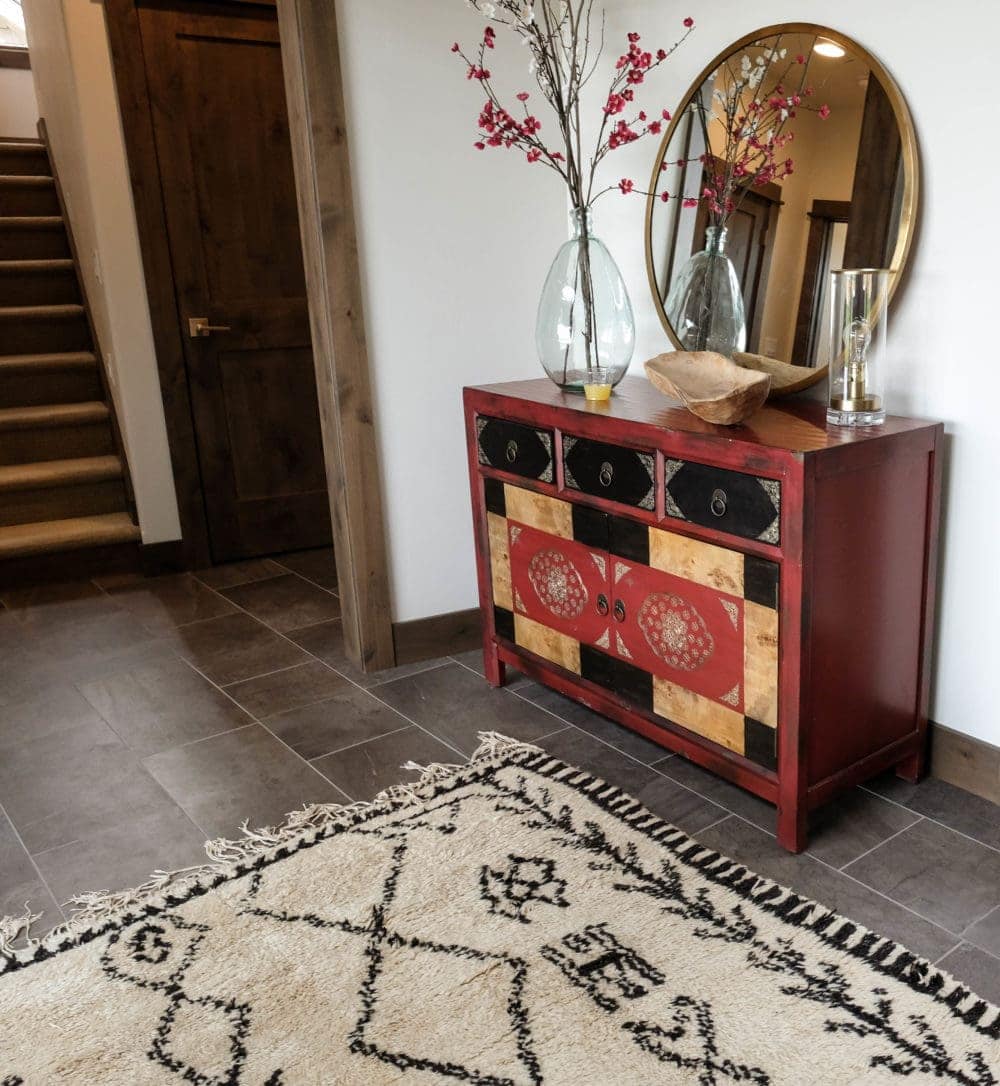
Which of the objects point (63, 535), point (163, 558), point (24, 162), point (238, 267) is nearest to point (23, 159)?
point (24, 162)

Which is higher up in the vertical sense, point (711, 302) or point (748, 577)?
point (711, 302)

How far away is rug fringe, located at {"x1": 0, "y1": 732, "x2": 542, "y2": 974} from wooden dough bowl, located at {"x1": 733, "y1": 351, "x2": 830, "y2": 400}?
1.05m

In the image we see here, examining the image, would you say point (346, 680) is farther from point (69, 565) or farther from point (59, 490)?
point (59, 490)

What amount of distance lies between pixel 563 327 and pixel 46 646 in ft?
Result: 6.84

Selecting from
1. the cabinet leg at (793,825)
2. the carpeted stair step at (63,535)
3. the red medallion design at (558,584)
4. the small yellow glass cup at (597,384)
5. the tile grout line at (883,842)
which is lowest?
the tile grout line at (883,842)

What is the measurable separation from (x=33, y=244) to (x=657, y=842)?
4840 millimetres

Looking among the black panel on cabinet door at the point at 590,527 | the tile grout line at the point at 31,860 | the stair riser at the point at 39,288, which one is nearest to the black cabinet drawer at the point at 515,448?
the black panel on cabinet door at the point at 590,527

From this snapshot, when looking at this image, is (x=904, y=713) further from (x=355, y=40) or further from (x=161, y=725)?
(x=355, y=40)

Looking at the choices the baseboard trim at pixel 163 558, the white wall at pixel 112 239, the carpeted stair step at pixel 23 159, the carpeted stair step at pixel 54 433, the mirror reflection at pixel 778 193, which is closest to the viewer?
the mirror reflection at pixel 778 193

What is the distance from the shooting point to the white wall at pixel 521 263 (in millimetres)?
2066

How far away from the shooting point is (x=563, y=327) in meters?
2.61

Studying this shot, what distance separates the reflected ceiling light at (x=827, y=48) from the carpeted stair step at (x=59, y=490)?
11.0ft

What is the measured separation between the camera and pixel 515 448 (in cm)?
262

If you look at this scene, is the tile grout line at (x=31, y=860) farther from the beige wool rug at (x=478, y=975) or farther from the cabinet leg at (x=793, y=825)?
the cabinet leg at (x=793, y=825)
